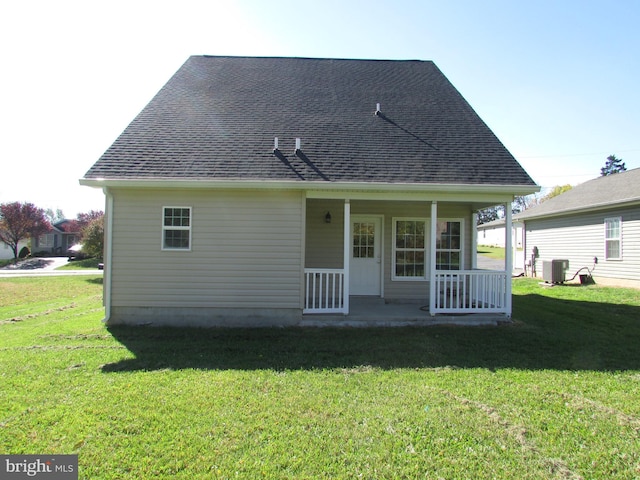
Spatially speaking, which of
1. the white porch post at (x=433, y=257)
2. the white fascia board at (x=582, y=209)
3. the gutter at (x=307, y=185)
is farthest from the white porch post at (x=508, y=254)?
the white fascia board at (x=582, y=209)

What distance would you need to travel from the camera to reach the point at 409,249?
29.9 ft

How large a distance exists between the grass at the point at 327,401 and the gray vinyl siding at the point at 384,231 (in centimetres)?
219

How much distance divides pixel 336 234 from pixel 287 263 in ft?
6.75

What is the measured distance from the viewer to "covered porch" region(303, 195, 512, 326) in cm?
720

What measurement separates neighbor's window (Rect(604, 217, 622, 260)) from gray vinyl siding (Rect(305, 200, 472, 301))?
766 centimetres

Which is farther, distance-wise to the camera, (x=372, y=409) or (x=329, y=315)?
(x=329, y=315)

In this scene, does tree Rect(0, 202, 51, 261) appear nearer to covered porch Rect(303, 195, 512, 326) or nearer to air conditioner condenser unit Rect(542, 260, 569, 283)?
covered porch Rect(303, 195, 512, 326)

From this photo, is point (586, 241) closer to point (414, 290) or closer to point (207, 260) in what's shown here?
point (414, 290)

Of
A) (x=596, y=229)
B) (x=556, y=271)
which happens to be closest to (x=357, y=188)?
(x=556, y=271)

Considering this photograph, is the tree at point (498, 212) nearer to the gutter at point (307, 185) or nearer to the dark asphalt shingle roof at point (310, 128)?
the dark asphalt shingle roof at point (310, 128)

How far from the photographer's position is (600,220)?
13562 mm

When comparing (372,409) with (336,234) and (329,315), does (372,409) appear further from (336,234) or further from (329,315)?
(336,234)

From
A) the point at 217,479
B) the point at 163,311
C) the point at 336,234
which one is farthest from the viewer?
the point at 336,234

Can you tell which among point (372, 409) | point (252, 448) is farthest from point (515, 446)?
point (252, 448)
